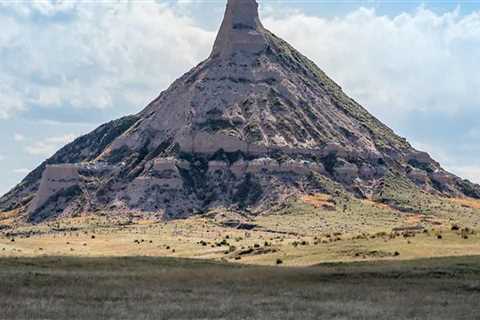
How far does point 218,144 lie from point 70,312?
153m

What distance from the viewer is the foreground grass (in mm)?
35094

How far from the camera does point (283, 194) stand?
171750 millimetres

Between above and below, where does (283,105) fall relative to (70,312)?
above

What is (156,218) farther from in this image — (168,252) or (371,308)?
(371,308)

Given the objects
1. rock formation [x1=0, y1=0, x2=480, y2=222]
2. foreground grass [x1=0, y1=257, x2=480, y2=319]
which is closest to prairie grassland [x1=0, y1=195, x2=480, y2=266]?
rock formation [x1=0, y1=0, x2=480, y2=222]

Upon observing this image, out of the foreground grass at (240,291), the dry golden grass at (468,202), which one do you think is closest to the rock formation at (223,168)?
the dry golden grass at (468,202)

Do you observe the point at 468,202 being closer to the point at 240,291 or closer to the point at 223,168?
the point at 223,168

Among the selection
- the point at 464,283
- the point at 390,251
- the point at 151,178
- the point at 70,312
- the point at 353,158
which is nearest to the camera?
the point at 70,312

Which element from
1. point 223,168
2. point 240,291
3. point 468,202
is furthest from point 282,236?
point 240,291

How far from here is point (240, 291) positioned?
A: 42.3 m

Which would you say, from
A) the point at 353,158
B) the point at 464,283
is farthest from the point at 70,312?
the point at 353,158

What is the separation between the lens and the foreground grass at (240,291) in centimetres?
3509

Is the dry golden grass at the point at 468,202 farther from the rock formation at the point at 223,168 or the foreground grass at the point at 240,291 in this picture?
the foreground grass at the point at 240,291

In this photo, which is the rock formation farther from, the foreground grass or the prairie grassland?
the foreground grass
